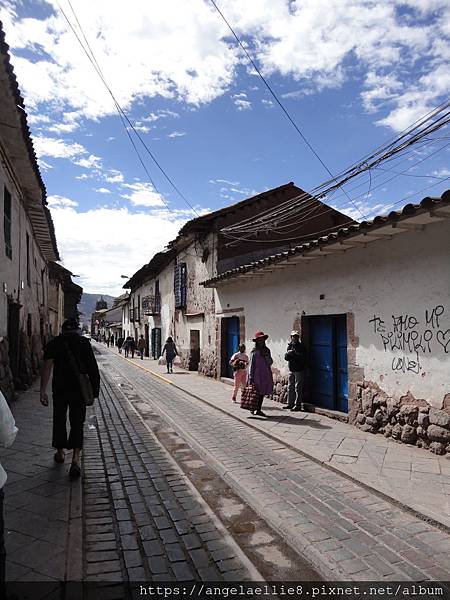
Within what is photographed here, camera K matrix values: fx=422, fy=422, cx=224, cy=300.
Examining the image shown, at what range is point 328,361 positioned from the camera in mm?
8336

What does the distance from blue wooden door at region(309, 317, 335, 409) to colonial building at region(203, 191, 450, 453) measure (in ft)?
0.07

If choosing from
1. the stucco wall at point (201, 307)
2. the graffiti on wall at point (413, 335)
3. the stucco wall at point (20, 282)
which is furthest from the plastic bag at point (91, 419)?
the stucco wall at point (201, 307)

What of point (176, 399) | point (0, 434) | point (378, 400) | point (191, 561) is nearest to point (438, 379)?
point (378, 400)

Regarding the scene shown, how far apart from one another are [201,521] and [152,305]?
844 inches

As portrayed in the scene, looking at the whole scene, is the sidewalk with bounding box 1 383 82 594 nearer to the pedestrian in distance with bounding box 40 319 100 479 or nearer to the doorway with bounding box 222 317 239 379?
the pedestrian in distance with bounding box 40 319 100 479

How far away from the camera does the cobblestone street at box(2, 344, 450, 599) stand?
2.88 meters

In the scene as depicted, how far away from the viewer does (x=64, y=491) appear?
405 cm

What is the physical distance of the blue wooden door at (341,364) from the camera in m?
7.85

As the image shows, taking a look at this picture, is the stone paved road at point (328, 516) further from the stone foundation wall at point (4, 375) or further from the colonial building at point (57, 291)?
the colonial building at point (57, 291)

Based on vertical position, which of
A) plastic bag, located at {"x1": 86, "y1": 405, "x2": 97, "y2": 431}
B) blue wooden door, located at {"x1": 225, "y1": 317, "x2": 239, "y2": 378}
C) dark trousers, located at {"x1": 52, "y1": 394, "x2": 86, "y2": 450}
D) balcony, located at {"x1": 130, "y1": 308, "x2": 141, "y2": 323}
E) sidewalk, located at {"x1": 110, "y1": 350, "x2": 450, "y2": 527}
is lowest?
plastic bag, located at {"x1": 86, "y1": 405, "x2": 97, "y2": 431}

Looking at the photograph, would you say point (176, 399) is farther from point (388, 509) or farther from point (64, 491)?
point (388, 509)

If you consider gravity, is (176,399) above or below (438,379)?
below

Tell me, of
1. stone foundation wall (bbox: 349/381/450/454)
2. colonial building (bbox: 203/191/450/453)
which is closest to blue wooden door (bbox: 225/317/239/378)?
colonial building (bbox: 203/191/450/453)

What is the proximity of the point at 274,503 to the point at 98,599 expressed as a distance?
194 cm
